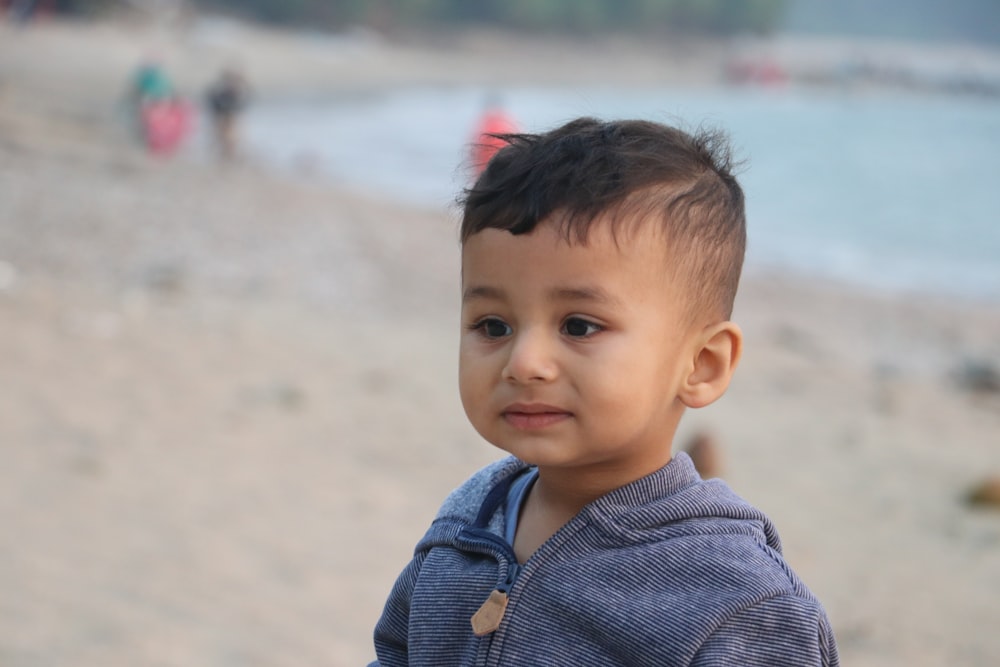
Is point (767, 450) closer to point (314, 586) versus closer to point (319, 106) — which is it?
point (314, 586)

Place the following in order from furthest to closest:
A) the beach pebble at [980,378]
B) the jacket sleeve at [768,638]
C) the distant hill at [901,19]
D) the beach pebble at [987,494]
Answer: the distant hill at [901,19] → the beach pebble at [980,378] → the beach pebble at [987,494] → the jacket sleeve at [768,638]

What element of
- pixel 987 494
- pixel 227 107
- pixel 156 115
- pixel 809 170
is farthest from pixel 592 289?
pixel 809 170

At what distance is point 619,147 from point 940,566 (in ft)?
14.7

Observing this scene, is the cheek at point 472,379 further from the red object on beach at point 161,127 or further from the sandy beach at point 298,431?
the red object on beach at point 161,127

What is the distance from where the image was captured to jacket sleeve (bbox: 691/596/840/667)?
130 centimetres

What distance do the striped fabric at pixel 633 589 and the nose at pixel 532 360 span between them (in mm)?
197

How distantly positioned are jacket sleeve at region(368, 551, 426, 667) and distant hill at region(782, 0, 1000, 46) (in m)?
119

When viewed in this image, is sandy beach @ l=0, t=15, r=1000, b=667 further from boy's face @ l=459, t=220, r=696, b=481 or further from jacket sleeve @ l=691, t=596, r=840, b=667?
jacket sleeve @ l=691, t=596, r=840, b=667

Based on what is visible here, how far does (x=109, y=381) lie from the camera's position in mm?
6211

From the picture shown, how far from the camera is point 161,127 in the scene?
1700cm

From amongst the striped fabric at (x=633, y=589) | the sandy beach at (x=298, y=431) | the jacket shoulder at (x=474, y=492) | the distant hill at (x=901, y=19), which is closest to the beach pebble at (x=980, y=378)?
the sandy beach at (x=298, y=431)

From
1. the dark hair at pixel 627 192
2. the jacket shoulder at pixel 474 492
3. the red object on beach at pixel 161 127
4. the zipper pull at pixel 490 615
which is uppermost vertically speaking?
the red object on beach at pixel 161 127

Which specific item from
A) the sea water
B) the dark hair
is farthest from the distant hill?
the dark hair

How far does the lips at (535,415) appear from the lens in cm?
141
